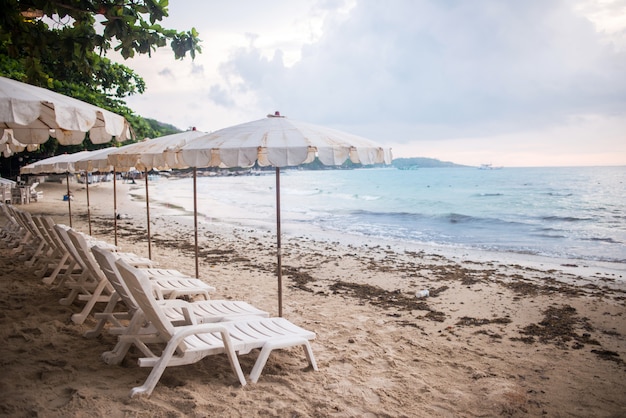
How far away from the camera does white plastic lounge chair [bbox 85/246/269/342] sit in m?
3.58

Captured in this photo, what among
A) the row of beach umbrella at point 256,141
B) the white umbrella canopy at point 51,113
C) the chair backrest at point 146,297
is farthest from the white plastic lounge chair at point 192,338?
the row of beach umbrella at point 256,141

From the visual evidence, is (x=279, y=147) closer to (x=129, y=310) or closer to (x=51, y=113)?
(x=51, y=113)

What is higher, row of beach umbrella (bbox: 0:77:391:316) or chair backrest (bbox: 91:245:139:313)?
row of beach umbrella (bbox: 0:77:391:316)

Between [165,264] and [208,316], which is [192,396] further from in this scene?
[165,264]

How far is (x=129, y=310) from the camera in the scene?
4227 millimetres

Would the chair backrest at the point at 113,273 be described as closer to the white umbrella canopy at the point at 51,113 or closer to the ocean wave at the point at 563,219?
the white umbrella canopy at the point at 51,113

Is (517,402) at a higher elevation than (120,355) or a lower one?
lower

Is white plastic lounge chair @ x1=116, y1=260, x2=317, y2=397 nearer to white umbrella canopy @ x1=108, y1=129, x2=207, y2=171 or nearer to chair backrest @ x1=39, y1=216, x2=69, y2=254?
white umbrella canopy @ x1=108, y1=129, x2=207, y2=171

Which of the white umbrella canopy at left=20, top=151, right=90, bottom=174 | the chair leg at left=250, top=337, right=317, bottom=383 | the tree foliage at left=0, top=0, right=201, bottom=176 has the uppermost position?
the tree foliage at left=0, top=0, right=201, bottom=176

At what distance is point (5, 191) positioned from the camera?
20703 mm

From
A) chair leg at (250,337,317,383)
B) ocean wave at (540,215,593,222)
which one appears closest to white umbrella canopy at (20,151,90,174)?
chair leg at (250,337,317,383)

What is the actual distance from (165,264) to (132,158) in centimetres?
353

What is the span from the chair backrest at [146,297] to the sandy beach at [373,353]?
1.48 feet

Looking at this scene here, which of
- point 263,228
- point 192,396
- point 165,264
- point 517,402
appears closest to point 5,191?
point 263,228
